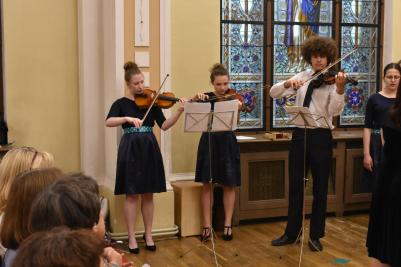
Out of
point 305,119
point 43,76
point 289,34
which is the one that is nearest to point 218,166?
point 305,119

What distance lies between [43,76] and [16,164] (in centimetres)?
279

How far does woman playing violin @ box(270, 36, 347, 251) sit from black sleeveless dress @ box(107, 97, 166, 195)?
1.11 metres

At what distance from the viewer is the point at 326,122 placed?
442cm

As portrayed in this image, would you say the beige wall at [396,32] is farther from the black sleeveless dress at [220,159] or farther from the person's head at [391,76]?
the black sleeveless dress at [220,159]

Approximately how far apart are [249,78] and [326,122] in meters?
1.70

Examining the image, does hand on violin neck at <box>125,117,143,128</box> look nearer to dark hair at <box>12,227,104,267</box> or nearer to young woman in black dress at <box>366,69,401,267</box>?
young woman in black dress at <box>366,69,401,267</box>

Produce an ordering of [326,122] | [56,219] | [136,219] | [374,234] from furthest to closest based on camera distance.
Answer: [136,219] → [326,122] → [374,234] → [56,219]

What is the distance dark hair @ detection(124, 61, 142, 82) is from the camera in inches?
175

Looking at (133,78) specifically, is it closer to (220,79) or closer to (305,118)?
(220,79)

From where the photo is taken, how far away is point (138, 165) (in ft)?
14.9

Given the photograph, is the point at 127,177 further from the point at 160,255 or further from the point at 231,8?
the point at 231,8

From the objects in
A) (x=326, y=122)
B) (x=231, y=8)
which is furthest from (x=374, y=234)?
(x=231, y=8)

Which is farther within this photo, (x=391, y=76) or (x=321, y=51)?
(x=391, y=76)

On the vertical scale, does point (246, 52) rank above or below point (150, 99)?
above
